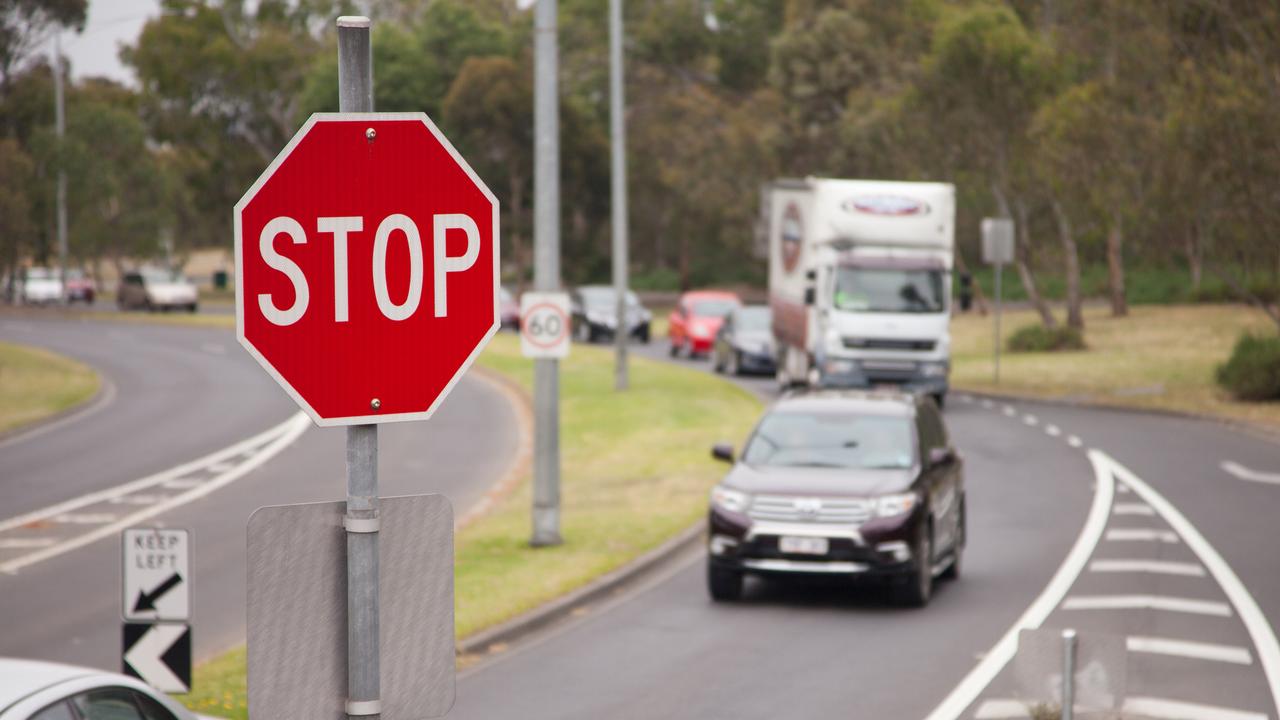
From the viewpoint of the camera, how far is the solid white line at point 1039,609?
11.0 m

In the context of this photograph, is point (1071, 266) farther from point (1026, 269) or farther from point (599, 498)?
point (599, 498)

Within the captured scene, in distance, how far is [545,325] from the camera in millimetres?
17031

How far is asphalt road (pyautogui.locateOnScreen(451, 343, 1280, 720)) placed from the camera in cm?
1094

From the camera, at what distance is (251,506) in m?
21.1

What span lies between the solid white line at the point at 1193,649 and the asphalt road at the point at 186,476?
6.85m

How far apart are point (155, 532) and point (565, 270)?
72.1 metres

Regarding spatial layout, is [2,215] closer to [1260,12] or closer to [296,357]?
[1260,12]

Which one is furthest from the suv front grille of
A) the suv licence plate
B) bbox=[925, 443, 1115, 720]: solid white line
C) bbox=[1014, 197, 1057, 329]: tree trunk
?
bbox=[1014, 197, 1057, 329]: tree trunk

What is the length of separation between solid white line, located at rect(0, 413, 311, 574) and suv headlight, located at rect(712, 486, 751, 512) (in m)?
6.96

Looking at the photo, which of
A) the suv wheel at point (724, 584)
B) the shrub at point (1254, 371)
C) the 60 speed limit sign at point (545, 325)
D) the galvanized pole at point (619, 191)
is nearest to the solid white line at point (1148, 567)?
the suv wheel at point (724, 584)

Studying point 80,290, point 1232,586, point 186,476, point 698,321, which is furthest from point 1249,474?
point 80,290

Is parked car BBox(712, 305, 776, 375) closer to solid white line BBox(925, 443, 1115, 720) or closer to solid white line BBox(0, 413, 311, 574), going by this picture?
solid white line BBox(0, 413, 311, 574)

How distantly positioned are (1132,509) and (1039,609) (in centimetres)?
615

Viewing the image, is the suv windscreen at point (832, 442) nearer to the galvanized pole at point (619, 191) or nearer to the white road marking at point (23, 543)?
the white road marking at point (23, 543)
